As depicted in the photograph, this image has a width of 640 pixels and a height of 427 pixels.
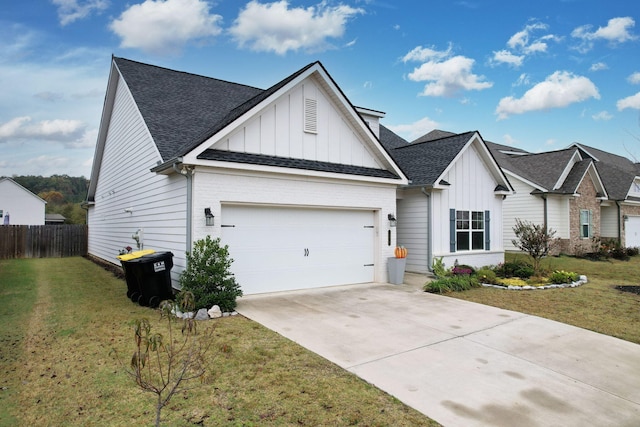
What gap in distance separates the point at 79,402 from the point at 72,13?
1452 cm

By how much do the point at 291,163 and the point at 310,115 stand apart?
153cm

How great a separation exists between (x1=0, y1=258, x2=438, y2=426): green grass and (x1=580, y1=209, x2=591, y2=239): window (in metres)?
20.8

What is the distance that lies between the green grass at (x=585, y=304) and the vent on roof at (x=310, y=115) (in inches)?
222

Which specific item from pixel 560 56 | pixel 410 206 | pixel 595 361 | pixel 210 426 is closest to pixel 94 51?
pixel 410 206

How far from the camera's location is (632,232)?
25.2 metres

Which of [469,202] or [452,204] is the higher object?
[469,202]

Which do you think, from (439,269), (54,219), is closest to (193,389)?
(439,269)

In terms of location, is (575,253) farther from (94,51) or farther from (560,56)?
(94,51)

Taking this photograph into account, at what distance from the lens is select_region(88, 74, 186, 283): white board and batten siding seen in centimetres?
891

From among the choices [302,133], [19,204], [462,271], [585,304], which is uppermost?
[302,133]

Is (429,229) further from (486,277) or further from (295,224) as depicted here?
(295,224)

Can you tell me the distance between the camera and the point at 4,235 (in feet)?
67.2

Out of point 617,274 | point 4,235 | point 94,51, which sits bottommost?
point 617,274

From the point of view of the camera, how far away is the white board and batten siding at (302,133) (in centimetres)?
900
